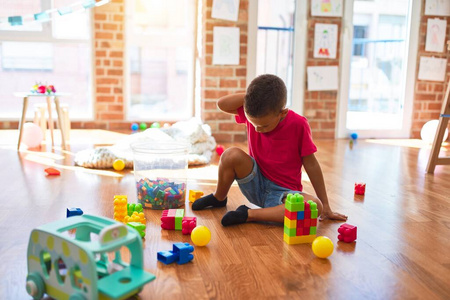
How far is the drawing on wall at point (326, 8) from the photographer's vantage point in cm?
394

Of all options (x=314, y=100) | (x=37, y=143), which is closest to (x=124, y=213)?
(x=37, y=143)

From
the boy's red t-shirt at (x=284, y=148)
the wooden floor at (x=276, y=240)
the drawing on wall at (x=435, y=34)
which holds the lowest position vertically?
the wooden floor at (x=276, y=240)

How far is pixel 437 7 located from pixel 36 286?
426cm

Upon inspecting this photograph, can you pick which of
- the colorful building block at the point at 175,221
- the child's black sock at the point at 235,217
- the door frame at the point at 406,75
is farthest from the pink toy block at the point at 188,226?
the door frame at the point at 406,75

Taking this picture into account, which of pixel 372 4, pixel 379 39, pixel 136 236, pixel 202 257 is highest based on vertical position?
pixel 372 4

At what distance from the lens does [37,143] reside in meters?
3.37

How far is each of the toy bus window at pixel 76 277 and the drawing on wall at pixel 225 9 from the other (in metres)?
3.01

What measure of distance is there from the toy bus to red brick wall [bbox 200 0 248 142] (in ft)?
9.04

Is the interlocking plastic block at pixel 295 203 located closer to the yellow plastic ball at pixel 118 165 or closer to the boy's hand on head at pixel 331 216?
the boy's hand on head at pixel 331 216

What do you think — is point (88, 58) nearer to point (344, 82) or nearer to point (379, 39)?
point (344, 82)

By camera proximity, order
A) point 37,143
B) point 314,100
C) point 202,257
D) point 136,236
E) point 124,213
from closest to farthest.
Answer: point 136,236
point 202,257
point 124,213
point 37,143
point 314,100

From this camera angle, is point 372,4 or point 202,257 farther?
point 372,4

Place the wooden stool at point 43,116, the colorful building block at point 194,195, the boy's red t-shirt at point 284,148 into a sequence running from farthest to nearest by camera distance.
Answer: the wooden stool at point 43,116 < the colorful building block at point 194,195 < the boy's red t-shirt at point 284,148

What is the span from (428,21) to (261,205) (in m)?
3.25
